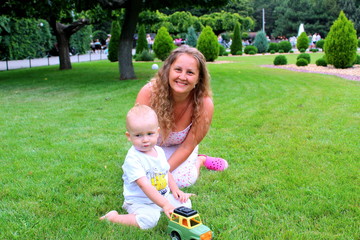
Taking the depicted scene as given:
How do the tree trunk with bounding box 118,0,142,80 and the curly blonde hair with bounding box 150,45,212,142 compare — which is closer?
the curly blonde hair with bounding box 150,45,212,142

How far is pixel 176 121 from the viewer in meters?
3.34

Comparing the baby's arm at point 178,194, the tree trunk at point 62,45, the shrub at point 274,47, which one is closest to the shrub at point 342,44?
the tree trunk at point 62,45

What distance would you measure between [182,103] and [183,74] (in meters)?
0.43

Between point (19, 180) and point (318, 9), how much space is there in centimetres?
6118

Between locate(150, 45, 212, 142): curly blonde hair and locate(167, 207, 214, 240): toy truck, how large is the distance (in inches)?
40.9

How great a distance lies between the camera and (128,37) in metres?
11.7

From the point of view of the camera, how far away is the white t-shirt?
98.9 inches

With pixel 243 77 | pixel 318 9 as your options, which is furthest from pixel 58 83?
pixel 318 9

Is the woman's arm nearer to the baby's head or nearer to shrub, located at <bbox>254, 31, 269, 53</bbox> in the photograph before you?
the baby's head

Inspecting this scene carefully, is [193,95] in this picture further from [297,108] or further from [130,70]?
[130,70]

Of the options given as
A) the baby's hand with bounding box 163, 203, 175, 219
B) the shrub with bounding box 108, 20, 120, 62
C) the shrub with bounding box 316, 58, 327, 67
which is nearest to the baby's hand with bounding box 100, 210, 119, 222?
the baby's hand with bounding box 163, 203, 175, 219

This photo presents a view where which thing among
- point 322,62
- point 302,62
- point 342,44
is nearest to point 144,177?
point 342,44

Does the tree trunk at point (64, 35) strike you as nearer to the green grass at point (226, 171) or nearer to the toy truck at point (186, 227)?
the green grass at point (226, 171)

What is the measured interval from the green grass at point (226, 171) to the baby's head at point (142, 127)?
23.8 inches
